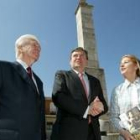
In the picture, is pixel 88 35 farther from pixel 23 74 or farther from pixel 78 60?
pixel 23 74

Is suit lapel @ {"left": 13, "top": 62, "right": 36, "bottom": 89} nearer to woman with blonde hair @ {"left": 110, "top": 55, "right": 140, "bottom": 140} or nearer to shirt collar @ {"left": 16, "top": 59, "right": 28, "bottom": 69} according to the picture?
shirt collar @ {"left": 16, "top": 59, "right": 28, "bottom": 69}

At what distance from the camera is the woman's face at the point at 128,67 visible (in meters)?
3.44

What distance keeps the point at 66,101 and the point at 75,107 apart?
0.12m

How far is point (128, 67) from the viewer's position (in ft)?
11.3

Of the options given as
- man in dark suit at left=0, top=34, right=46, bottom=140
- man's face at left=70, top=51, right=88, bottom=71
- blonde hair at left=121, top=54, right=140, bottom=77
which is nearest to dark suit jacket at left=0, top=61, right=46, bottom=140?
man in dark suit at left=0, top=34, right=46, bottom=140

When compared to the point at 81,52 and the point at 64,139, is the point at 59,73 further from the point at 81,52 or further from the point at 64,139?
the point at 64,139

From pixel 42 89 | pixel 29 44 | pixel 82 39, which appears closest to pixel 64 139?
pixel 42 89

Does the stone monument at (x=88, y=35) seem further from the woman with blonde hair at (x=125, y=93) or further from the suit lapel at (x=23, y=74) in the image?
the suit lapel at (x=23, y=74)

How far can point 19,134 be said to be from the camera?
2.46m

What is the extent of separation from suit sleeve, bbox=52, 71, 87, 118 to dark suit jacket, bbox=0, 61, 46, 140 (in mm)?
256

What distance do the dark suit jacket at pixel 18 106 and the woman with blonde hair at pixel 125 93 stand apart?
95 centimetres

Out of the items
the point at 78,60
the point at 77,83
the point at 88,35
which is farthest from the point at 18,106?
the point at 88,35

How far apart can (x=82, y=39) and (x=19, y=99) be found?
21.9ft

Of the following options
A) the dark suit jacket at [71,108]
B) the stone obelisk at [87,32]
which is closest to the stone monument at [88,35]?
the stone obelisk at [87,32]
